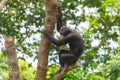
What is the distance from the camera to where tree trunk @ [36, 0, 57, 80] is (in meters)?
5.76

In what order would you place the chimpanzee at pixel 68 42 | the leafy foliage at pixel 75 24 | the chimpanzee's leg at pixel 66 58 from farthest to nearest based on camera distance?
the leafy foliage at pixel 75 24
the chimpanzee at pixel 68 42
the chimpanzee's leg at pixel 66 58

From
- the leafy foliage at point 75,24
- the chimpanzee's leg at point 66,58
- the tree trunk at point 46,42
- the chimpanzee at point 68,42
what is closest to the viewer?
the tree trunk at point 46,42

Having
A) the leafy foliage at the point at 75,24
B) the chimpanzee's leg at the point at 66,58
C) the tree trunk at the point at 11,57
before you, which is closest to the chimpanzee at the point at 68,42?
the chimpanzee's leg at the point at 66,58

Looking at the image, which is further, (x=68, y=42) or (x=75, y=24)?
(x=75, y=24)

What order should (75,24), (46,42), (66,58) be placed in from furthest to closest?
(75,24) < (66,58) < (46,42)

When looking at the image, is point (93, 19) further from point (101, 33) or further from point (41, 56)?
point (41, 56)

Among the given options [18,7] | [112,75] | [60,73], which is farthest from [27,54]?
[60,73]

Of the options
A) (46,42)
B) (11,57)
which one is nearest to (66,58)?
(46,42)

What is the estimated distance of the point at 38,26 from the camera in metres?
14.4

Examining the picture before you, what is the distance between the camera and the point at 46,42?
19.3ft

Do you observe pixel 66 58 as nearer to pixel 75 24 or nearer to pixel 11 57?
pixel 11 57

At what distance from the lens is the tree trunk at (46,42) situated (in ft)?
18.9

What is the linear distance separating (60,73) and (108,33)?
378 inches

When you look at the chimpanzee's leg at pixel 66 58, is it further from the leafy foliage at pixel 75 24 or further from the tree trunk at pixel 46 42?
the leafy foliage at pixel 75 24
